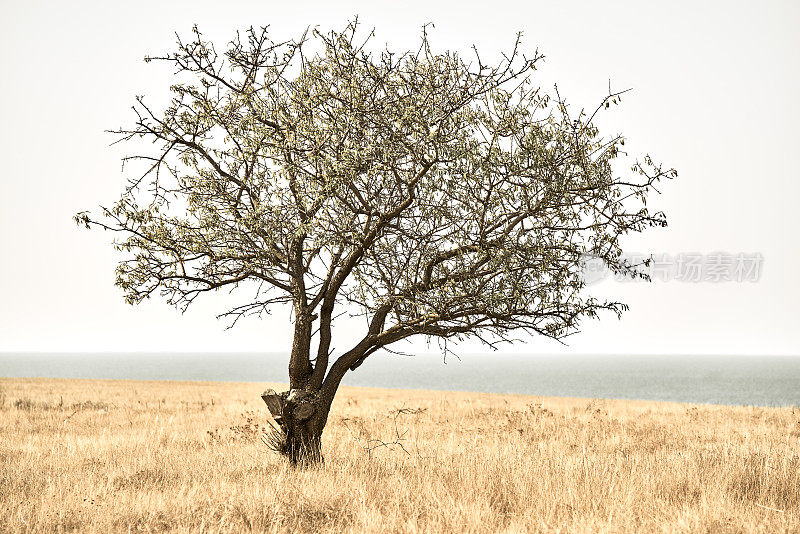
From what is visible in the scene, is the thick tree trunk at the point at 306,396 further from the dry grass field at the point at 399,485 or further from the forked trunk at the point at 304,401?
the dry grass field at the point at 399,485

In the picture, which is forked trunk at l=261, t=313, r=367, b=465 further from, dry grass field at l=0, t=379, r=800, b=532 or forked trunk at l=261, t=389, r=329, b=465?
dry grass field at l=0, t=379, r=800, b=532

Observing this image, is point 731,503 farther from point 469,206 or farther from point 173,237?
point 173,237

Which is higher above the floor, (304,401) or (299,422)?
(304,401)

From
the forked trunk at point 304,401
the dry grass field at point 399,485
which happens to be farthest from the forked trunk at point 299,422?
the dry grass field at point 399,485

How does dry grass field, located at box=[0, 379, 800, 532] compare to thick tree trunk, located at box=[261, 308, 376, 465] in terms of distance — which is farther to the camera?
thick tree trunk, located at box=[261, 308, 376, 465]

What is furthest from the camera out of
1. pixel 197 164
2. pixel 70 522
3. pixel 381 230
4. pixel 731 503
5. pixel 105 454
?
pixel 105 454

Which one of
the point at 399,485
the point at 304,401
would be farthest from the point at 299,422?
the point at 399,485

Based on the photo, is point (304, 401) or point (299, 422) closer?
point (304, 401)

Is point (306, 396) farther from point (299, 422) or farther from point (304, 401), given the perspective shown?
point (299, 422)

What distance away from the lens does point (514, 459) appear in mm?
12367

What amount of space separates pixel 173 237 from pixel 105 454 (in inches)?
249

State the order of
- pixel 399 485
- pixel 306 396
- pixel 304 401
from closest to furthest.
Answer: pixel 399 485
pixel 304 401
pixel 306 396

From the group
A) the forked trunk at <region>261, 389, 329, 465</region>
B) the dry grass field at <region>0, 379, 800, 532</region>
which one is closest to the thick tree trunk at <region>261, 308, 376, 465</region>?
the forked trunk at <region>261, 389, 329, 465</region>

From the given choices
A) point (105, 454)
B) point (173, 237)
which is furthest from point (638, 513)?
point (105, 454)
